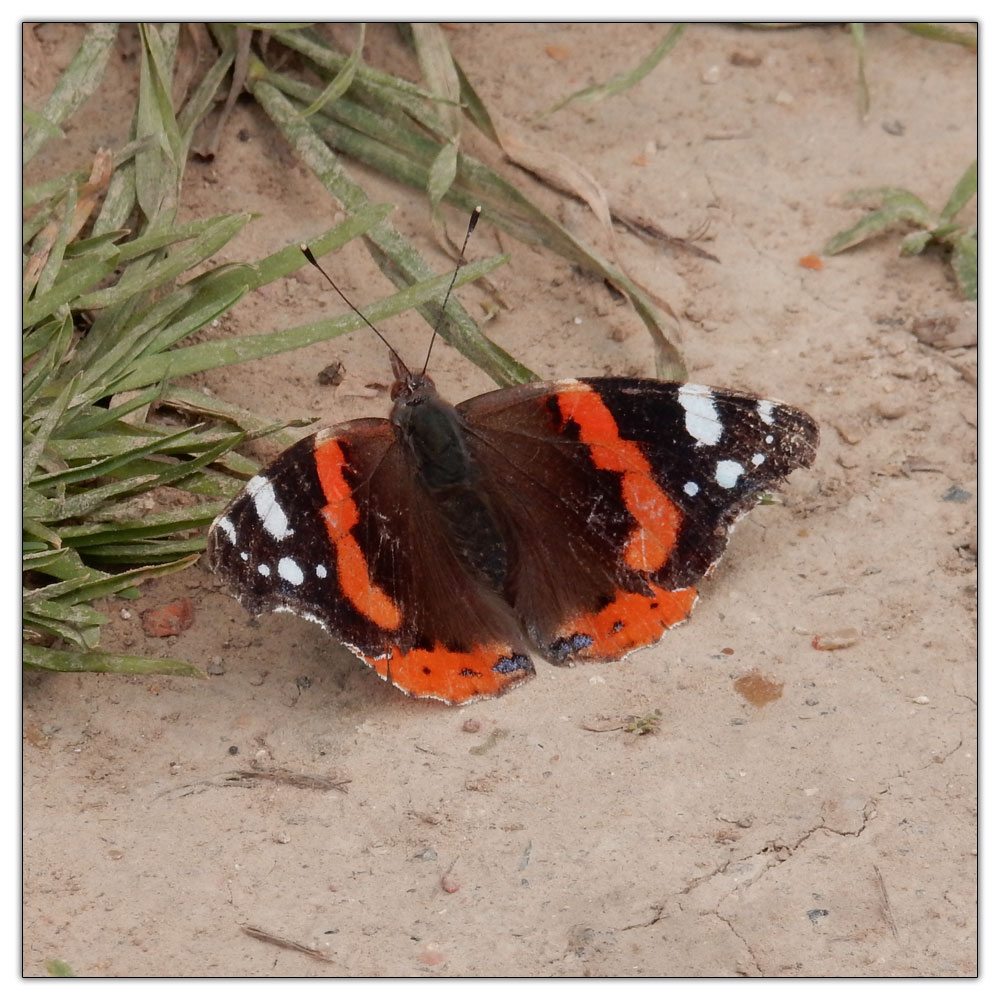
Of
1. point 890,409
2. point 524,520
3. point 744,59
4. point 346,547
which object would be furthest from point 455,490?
point 744,59

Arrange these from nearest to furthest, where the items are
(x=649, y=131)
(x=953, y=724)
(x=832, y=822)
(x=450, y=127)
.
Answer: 1. (x=832, y=822)
2. (x=953, y=724)
3. (x=450, y=127)
4. (x=649, y=131)

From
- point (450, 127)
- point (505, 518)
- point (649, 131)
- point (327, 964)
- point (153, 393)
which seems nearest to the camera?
point (327, 964)

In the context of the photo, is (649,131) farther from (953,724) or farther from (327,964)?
(327,964)

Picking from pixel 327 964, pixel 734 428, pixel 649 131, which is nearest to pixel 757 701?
pixel 734 428

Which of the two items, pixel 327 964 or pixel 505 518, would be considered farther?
pixel 505 518

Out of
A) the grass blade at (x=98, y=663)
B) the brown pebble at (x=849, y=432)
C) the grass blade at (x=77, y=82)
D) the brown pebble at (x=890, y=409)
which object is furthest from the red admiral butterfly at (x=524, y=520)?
the grass blade at (x=77, y=82)

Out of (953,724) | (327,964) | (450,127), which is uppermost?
(450,127)

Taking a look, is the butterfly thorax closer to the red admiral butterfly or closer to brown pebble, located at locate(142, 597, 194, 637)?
the red admiral butterfly

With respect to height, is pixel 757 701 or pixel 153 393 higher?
pixel 153 393

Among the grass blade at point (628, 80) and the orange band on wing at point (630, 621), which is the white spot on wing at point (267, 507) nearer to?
the orange band on wing at point (630, 621)
